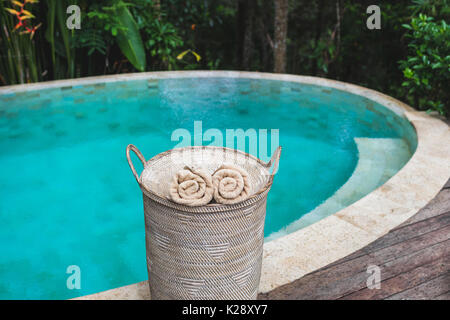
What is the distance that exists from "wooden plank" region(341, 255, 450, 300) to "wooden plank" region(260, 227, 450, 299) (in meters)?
0.04

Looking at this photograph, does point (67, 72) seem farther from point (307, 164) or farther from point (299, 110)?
point (307, 164)

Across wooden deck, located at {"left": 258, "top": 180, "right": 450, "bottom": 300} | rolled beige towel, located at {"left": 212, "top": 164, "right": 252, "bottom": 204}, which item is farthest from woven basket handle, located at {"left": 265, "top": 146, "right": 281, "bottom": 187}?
wooden deck, located at {"left": 258, "top": 180, "right": 450, "bottom": 300}

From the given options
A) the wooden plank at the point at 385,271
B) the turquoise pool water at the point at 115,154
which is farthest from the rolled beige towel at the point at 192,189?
the turquoise pool water at the point at 115,154

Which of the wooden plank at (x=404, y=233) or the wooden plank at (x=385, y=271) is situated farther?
the wooden plank at (x=404, y=233)

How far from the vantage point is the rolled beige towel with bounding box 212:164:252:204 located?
146cm

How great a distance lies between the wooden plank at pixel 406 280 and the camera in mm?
1856

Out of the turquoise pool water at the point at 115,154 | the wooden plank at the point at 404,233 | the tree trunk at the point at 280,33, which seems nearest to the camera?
the wooden plank at the point at 404,233

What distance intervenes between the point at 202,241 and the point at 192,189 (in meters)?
0.21

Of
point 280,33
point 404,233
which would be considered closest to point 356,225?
point 404,233

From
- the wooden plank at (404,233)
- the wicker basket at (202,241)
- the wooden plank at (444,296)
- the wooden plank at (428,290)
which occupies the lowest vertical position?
the wooden plank at (444,296)

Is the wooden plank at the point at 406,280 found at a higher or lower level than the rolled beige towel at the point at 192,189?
lower

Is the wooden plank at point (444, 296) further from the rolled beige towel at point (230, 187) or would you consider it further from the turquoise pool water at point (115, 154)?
the turquoise pool water at point (115, 154)

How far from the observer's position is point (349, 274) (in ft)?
6.48
